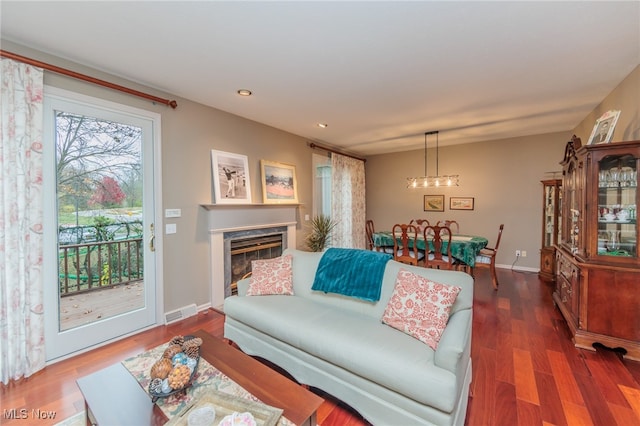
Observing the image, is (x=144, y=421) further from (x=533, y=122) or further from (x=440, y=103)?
(x=533, y=122)

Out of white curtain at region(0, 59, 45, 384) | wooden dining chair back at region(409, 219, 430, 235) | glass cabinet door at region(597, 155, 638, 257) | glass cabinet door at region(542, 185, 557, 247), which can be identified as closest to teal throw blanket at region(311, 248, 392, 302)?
glass cabinet door at region(597, 155, 638, 257)

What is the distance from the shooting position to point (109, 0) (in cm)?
166

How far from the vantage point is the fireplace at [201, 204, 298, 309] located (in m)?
3.50

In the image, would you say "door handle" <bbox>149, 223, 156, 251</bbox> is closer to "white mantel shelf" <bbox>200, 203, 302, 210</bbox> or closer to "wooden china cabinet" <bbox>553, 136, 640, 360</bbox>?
"white mantel shelf" <bbox>200, 203, 302, 210</bbox>

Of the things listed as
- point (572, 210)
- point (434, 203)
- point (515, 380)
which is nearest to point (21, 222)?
point (515, 380)

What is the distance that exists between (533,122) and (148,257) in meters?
5.67

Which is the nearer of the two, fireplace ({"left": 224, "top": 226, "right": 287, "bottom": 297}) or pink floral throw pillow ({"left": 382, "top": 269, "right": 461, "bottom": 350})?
pink floral throw pillow ({"left": 382, "top": 269, "right": 461, "bottom": 350})

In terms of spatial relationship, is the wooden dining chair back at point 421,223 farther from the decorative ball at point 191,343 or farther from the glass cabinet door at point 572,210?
the decorative ball at point 191,343

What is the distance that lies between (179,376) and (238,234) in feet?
8.34

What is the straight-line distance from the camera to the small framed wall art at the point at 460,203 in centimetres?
563

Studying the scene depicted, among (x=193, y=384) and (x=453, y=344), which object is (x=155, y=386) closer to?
(x=193, y=384)

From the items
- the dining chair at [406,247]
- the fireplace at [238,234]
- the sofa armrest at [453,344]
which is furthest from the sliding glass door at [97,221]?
the dining chair at [406,247]

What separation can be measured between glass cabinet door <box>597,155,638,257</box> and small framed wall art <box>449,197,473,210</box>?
3.12 meters

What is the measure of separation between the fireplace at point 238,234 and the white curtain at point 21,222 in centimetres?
153
